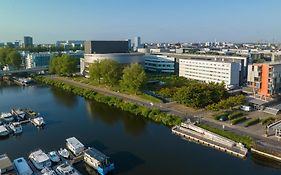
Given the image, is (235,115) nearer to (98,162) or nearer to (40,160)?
(98,162)

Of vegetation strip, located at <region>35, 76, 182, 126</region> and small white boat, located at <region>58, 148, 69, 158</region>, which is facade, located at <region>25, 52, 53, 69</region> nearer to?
vegetation strip, located at <region>35, 76, 182, 126</region>

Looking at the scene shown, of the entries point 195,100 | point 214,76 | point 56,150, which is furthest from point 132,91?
point 56,150

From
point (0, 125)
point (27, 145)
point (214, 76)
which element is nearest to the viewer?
point (27, 145)

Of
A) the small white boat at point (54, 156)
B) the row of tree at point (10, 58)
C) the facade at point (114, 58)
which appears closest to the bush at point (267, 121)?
the small white boat at point (54, 156)

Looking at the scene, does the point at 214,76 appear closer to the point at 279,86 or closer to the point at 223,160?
the point at 279,86

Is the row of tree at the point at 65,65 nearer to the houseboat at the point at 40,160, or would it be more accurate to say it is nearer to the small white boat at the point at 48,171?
the houseboat at the point at 40,160

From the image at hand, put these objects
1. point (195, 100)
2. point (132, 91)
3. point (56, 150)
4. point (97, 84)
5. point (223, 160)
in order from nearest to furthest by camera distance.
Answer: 1. point (223, 160)
2. point (56, 150)
3. point (195, 100)
4. point (132, 91)
5. point (97, 84)
